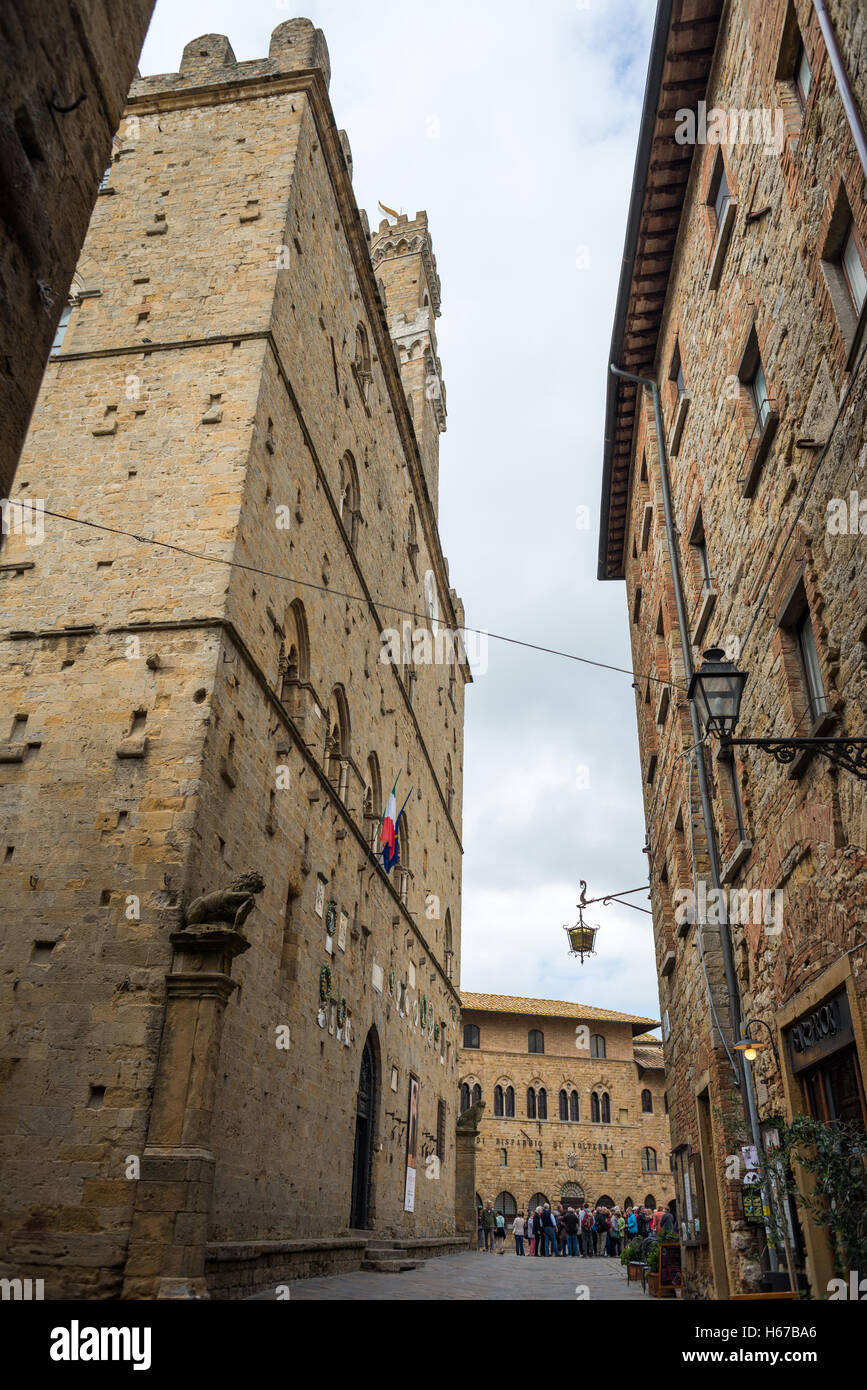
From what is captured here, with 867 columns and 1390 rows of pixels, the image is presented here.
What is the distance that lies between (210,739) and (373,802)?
8101 millimetres

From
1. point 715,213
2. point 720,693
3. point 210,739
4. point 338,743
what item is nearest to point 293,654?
point 338,743

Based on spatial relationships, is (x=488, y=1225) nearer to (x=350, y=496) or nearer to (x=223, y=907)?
(x=350, y=496)

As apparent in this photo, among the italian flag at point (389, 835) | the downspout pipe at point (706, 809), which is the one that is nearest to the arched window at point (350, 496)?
the italian flag at point (389, 835)

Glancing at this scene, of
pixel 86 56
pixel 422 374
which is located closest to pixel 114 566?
pixel 86 56

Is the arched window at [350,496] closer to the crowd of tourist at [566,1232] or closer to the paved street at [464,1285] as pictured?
the paved street at [464,1285]

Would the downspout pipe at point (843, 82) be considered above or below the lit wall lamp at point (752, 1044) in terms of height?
above

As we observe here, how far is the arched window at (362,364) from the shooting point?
17.5 meters

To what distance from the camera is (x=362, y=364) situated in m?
17.9

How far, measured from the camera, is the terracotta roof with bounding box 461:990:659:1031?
41625 mm

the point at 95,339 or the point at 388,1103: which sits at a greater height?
the point at 95,339

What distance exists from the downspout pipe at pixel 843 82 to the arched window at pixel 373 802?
39.9 ft

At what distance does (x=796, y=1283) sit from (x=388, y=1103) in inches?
401
